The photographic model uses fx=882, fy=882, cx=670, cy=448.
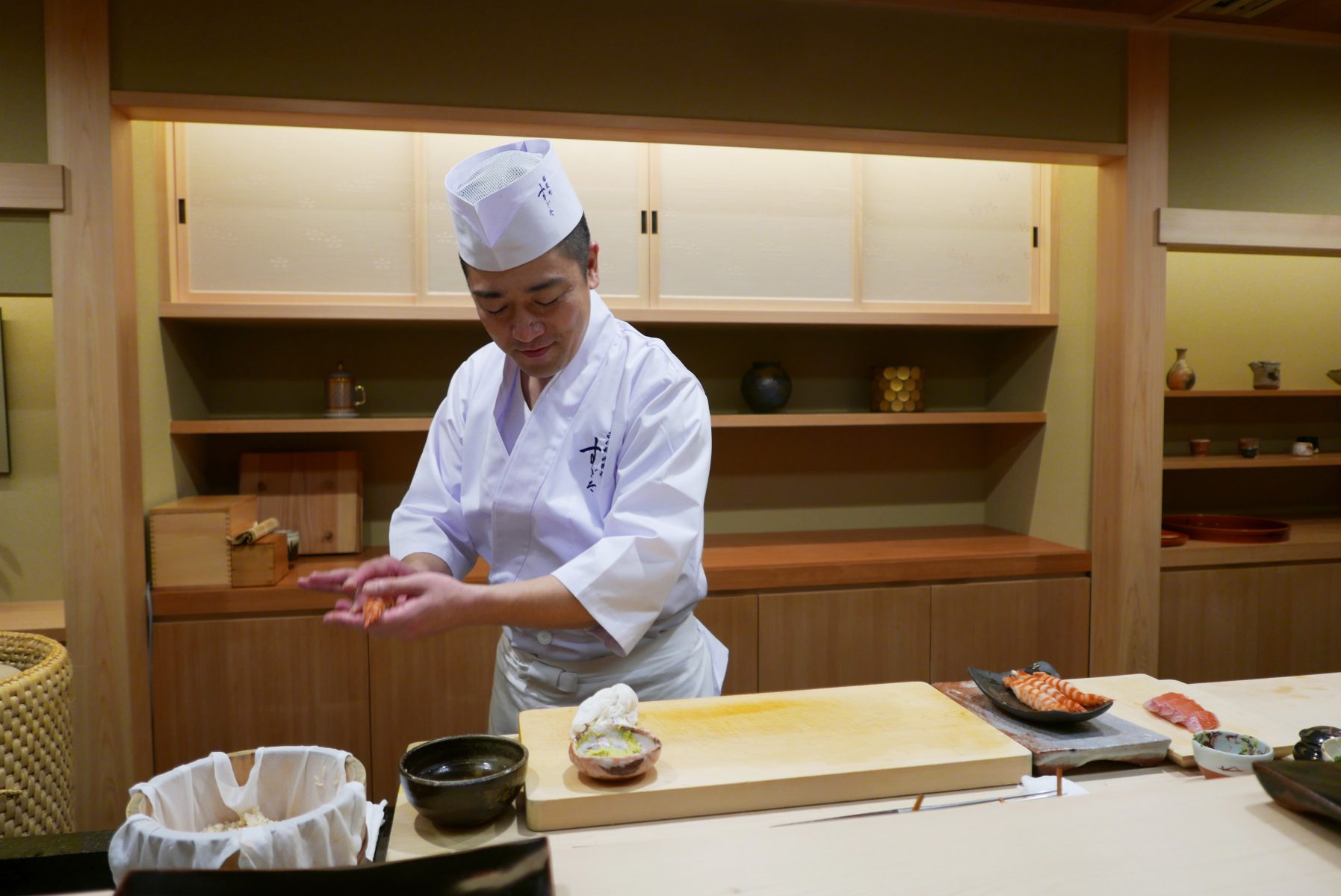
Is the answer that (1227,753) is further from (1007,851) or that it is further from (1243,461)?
(1243,461)

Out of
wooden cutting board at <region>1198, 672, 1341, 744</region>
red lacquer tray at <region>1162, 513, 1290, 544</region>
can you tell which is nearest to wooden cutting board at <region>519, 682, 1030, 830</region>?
wooden cutting board at <region>1198, 672, 1341, 744</region>

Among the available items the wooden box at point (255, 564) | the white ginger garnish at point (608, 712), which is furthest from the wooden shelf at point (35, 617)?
the white ginger garnish at point (608, 712)

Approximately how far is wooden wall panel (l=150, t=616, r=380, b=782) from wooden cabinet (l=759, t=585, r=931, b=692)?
4.50ft

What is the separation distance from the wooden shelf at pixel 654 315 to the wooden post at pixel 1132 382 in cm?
41

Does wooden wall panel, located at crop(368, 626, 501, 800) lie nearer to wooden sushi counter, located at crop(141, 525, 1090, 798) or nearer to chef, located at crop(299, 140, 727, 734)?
wooden sushi counter, located at crop(141, 525, 1090, 798)

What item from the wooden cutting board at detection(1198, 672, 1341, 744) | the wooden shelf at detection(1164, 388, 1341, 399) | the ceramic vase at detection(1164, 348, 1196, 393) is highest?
the ceramic vase at detection(1164, 348, 1196, 393)

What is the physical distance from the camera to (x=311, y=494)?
3.23 meters

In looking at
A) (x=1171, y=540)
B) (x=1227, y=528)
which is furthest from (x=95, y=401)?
(x=1227, y=528)

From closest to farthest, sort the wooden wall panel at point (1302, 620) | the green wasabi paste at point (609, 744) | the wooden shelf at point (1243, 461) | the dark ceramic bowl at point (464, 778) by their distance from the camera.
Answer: the dark ceramic bowl at point (464, 778) → the green wasabi paste at point (609, 744) → the wooden wall panel at point (1302, 620) → the wooden shelf at point (1243, 461)

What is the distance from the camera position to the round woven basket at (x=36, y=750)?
131cm

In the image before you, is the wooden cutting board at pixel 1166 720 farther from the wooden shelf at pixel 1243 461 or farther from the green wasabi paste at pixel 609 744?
the wooden shelf at pixel 1243 461

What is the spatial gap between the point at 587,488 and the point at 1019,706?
85 centimetres

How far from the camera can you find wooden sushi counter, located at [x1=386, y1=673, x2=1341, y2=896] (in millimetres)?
888

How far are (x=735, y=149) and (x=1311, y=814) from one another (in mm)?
2849
